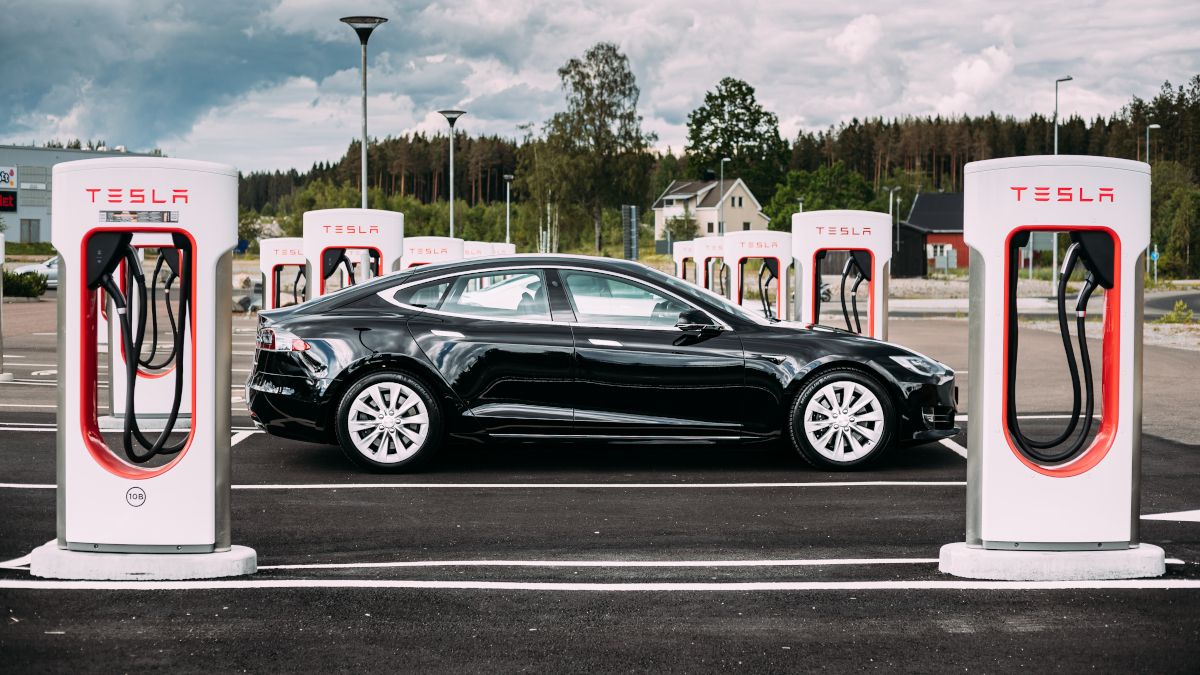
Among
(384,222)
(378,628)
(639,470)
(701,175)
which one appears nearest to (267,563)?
(378,628)

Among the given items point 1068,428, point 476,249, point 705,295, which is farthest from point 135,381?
point 476,249

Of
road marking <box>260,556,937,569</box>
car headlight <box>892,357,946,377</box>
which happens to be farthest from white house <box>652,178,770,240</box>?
road marking <box>260,556,937,569</box>

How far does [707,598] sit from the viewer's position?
207 inches

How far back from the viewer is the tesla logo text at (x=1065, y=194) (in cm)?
547

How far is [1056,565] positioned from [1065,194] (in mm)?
1485

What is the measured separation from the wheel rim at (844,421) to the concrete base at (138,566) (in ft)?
13.8

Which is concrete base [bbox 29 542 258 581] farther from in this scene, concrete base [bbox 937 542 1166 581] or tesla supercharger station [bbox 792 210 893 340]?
tesla supercharger station [bbox 792 210 893 340]

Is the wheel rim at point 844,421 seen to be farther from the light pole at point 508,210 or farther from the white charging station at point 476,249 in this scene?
the light pole at point 508,210

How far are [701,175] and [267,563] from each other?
111 metres

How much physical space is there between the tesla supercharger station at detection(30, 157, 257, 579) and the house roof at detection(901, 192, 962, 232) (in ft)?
381

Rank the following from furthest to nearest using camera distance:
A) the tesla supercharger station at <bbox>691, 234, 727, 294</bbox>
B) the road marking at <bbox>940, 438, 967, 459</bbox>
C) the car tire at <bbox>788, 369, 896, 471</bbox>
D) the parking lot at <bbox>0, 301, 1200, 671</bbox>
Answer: the tesla supercharger station at <bbox>691, 234, 727, 294</bbox> → the road marking at <bbox>940, 438, 967, 459</bbox> → the car tire at <bbox>788, 369, 896, 471</bbox> → the parking lot at <bbox>0, 301, 1200, 671</bbox>

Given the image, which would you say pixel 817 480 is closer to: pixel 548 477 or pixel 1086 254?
pixel 548 477

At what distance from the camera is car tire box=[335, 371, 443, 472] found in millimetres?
8562

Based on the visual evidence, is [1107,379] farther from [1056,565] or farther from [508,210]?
[508,210]
